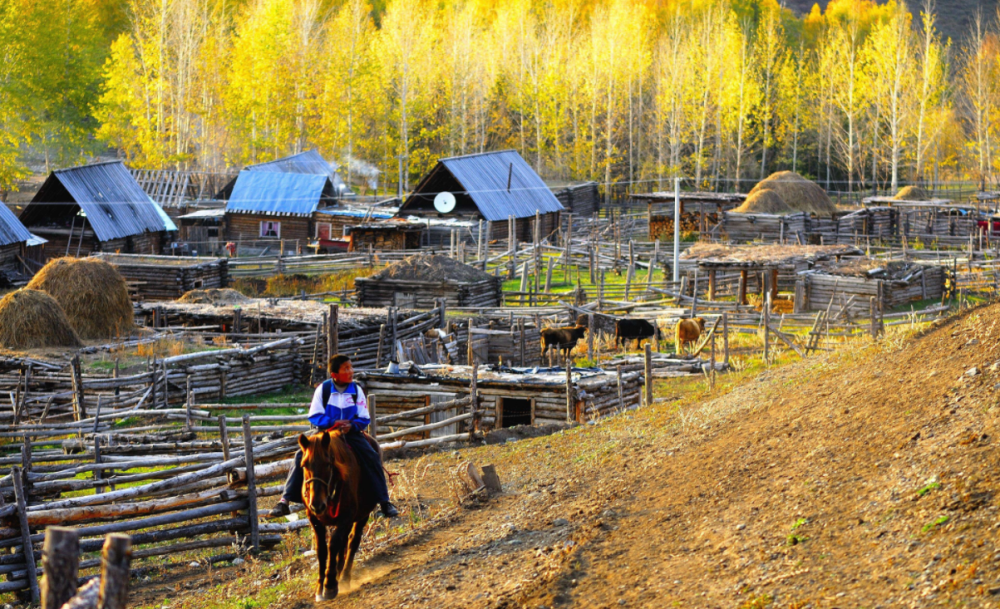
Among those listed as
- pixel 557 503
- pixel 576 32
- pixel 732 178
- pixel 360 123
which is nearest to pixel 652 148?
pixel 732 178

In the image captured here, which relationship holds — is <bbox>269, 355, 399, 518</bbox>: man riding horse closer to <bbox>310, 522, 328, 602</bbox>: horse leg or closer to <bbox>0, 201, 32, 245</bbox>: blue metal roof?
Answer: <bbox>310, 522, 328, 602</bbox>: horse leg

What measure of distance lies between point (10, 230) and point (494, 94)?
133ft

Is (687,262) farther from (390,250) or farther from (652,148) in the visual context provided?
(652,148)

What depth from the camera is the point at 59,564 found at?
4250 mm

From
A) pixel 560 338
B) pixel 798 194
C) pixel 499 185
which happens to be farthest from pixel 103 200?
pixel 798 194

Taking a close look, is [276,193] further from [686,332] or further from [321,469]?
[321,469]

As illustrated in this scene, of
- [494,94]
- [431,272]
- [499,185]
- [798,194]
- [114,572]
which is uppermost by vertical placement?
[494,94]

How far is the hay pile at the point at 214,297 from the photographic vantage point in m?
29.2

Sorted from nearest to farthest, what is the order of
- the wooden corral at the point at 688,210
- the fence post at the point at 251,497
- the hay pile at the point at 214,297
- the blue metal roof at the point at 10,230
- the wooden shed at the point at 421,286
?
the fence post at the point at 251,497, the hay pile at the point at 214,297, the wooden shed at the point at 421,286, the blue metal roof at the point at 10,230, the wooden corral at the point at 688,210

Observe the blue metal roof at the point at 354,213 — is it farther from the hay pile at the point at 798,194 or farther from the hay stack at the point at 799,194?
the hay stack at the point at 799,194

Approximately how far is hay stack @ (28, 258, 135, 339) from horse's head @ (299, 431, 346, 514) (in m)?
18.9

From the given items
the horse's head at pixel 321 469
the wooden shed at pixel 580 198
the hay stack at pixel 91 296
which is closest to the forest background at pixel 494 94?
the wooden shed at pixel 580 198

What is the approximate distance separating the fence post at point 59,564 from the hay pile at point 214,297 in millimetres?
25419

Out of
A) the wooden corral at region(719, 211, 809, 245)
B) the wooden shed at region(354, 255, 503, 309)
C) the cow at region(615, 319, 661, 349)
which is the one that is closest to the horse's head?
the cow at region(615, 319, 661, 349)
